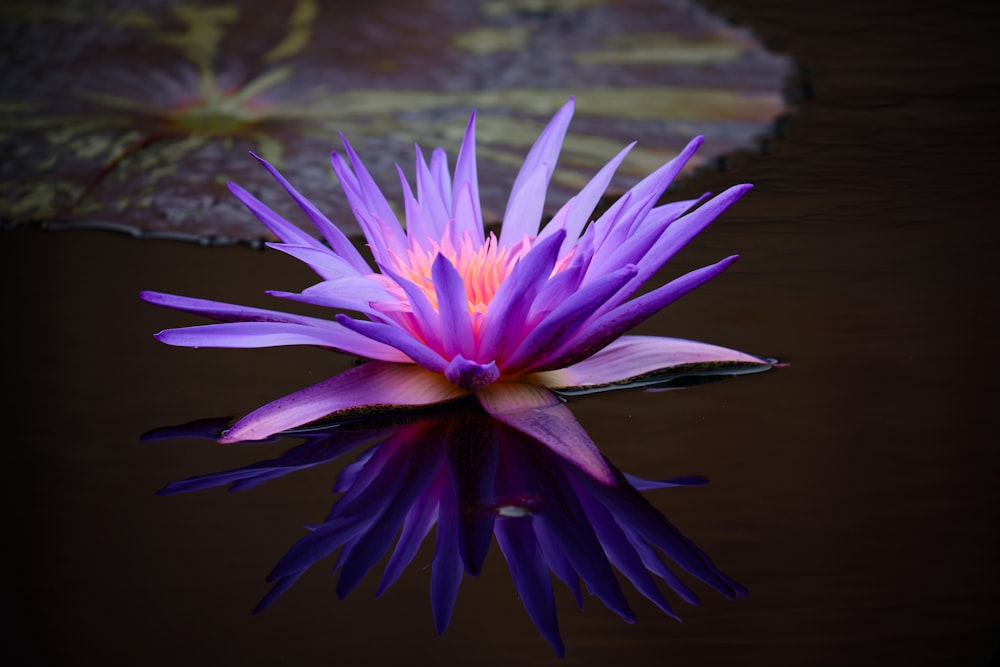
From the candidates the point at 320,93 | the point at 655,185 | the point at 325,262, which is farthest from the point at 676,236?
the point at 320,93

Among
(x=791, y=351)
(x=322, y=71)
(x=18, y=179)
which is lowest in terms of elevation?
(x=791, y=351)

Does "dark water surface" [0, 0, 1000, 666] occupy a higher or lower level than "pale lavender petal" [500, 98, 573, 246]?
→ lower

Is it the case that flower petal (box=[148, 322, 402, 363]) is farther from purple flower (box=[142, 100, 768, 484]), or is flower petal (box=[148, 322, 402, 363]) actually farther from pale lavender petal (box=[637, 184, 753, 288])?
pale lavender petal (box=[637, 184, 753, 288])

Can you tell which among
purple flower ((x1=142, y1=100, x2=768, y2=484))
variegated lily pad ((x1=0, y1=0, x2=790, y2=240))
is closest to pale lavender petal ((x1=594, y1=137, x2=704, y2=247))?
purple flower ((x1=142, y1=100, x2=768, y2=484))

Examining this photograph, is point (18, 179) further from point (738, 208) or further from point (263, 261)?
point (738, 208)

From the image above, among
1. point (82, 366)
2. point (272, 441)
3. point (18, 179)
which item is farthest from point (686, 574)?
point (18, 179)

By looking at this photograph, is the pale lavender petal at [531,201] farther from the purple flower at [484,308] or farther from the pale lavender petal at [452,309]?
the pale lavender petal at [452,309]
